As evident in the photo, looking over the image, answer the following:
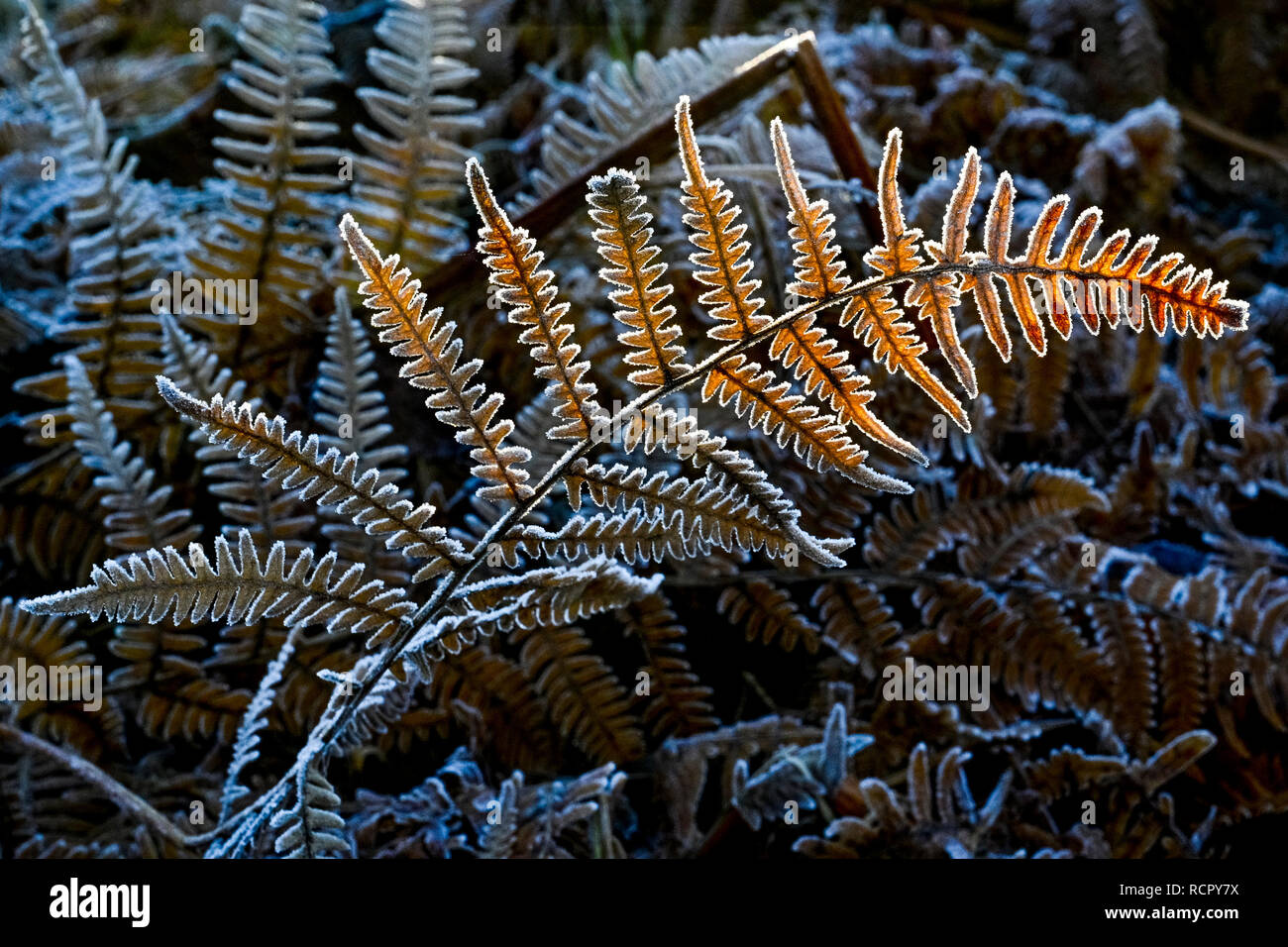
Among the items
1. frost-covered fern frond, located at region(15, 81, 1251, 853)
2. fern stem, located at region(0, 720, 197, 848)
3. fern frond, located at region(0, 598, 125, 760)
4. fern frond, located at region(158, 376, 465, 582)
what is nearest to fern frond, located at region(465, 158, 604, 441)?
frost-covered fern frond, located at region(15, 81, 1251, 853)

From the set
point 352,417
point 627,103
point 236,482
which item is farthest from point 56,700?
point 627,103

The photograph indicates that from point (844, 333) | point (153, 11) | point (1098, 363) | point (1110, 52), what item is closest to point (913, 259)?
point (844, 333)

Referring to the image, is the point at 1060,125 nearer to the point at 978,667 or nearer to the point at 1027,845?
the point at 978,667

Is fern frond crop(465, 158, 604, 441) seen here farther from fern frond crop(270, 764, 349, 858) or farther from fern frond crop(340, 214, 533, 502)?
fern frond crop(270, 764, 349, 858)

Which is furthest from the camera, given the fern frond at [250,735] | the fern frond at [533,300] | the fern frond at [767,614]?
the fern frond at [767,614]

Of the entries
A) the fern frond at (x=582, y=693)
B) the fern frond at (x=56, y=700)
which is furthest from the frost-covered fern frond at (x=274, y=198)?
the fern frond at (x=582, y=693)

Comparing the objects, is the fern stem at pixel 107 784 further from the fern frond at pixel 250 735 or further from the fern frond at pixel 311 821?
the fern frond at pixel 311 821

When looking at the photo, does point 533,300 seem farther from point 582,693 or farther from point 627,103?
point 627,103
